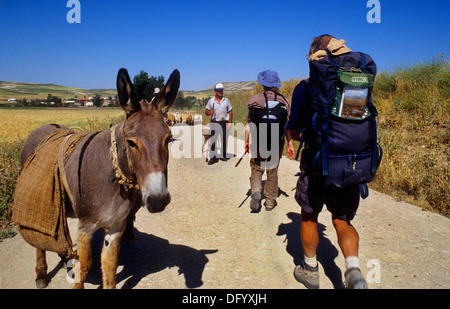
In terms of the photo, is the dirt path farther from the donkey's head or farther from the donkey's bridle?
the donkey's head

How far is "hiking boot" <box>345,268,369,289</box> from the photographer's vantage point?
231 centimetres

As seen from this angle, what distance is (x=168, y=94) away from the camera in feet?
8.23

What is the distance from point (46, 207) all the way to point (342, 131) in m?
2.93

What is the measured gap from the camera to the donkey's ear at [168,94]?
2.46m

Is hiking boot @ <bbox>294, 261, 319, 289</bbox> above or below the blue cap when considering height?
below

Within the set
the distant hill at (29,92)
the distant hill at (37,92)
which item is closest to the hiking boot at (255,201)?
the distant hill at (37,92)

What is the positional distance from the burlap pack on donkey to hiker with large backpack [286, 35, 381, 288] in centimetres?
247

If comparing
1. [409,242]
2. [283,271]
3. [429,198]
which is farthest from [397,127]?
[283,271]

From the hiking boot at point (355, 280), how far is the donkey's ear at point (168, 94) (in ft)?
7.31

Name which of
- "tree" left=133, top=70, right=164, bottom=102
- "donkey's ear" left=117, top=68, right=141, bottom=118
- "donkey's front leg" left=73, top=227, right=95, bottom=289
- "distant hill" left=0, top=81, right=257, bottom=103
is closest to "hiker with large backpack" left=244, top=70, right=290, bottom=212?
"tree" left=133, top=70, right=164, bottom=102

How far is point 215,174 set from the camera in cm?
814

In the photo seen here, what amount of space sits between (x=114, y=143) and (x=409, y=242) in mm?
4433

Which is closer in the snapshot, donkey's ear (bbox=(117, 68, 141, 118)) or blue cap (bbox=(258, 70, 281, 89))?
donkey's ear (bbox=(117, 68, 141, 118))
